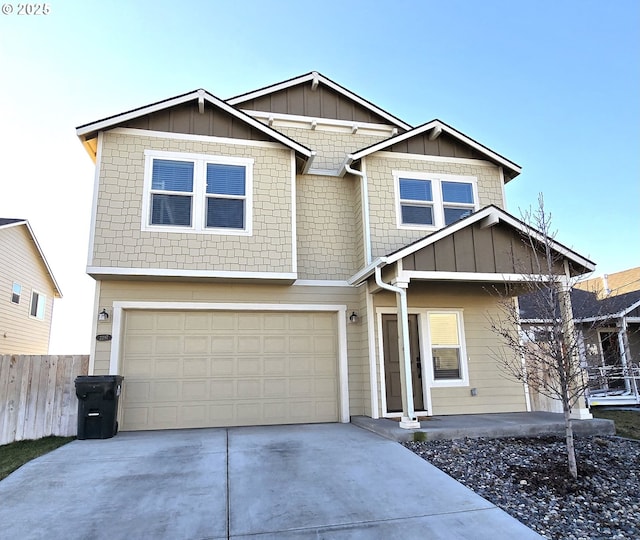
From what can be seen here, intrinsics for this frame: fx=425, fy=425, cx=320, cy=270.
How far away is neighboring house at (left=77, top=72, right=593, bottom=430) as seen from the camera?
7539 mm

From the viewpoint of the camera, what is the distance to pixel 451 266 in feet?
23.8

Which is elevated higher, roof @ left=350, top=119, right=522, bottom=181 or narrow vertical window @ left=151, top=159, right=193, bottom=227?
roof @ left=350, top=119, right=522, bottom=181

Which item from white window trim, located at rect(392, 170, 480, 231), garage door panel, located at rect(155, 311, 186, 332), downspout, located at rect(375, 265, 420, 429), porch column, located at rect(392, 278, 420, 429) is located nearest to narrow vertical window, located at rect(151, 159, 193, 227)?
garage door panel, located at rect(155, 311, 186, 332)

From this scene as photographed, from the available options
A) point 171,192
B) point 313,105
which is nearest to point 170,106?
point 171,192

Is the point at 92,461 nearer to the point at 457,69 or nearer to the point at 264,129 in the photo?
the point at 264,129

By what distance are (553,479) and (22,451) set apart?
7.32m

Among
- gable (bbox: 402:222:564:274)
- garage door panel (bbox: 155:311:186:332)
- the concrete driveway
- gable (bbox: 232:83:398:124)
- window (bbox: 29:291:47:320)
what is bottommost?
the concrete driveway

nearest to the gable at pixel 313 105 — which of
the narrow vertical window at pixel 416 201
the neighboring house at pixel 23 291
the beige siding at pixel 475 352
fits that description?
the narrow vertical window at pixel 416 201

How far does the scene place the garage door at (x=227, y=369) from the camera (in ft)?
25.6

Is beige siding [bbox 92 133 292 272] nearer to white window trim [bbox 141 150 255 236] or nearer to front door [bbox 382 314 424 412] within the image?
white window trim [bbox 141 150 255 236]

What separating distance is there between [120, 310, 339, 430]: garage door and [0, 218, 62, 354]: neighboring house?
8.93 meters

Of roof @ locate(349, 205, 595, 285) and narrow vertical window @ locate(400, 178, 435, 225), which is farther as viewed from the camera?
narrow vertical window @ locate(400, 178, 435, 225)

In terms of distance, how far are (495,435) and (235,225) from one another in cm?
576

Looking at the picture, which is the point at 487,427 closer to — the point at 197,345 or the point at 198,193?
the point at 197,345
